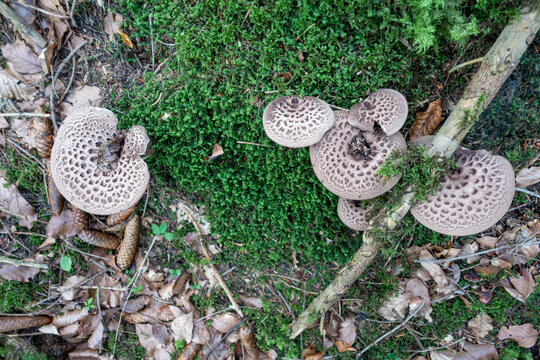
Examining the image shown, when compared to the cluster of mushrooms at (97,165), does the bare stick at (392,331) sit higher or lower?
lower

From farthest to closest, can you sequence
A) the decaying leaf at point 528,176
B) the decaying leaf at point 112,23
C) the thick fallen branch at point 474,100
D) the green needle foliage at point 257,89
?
the decaying leaf at point 112,23, the decaying leaf at point 528,176, the green needle foliage at point 257,89, the thick fallen branch at point 474,100

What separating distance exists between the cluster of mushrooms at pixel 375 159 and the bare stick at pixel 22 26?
3.11 metres

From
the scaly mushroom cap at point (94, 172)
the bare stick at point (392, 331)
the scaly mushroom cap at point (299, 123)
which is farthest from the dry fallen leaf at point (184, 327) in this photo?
the scaly mushroom cap at point (299, 123)

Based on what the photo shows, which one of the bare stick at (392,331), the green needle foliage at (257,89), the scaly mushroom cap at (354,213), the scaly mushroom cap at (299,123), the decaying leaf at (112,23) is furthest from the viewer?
the bare stick at (392,331)

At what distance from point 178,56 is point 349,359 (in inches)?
167

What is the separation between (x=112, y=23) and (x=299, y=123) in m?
2.76

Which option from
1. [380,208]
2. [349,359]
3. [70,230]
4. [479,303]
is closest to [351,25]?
[380,208]

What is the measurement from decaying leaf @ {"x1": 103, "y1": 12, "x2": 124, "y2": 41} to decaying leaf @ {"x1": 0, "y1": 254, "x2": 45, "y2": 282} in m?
3.16

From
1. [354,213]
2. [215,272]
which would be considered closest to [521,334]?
[354,213]

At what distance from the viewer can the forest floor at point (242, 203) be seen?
3.19 m

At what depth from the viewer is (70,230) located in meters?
4.27

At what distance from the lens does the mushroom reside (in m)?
2.92

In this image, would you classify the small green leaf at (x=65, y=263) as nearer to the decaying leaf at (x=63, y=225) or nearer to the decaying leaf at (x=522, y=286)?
the decaying leaf at (x=63, y=225)

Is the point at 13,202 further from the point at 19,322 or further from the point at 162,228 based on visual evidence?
the point at 162,228
